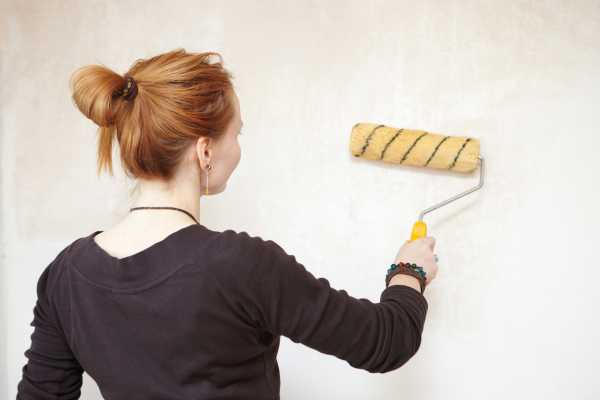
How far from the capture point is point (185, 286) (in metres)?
0.66

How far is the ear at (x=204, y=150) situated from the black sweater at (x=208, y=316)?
0.32 feet

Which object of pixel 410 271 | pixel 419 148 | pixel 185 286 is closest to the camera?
pixel 185 286

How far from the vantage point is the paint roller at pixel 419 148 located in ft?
3.49

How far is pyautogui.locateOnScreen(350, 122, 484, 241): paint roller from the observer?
106cm

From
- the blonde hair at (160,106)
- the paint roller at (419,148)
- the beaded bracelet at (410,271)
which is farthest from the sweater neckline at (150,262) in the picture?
the paint roller at (419,148)

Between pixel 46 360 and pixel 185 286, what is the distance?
32cm

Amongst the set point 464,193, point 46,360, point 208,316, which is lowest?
point 46,360

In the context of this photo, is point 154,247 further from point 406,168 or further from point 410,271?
point 406,168

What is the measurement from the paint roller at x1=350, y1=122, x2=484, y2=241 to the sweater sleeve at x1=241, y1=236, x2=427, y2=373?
361 millimetres

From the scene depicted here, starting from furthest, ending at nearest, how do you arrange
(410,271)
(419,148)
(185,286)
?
(419,148) < (410,271) < (185,286)

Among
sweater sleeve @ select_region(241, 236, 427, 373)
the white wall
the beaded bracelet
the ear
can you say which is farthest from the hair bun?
the white wall

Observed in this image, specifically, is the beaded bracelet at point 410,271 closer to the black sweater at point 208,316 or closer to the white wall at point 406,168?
the black sweater at point 208,316

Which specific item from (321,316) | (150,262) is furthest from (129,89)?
(321,316)

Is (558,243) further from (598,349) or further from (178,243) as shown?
(178,243)
